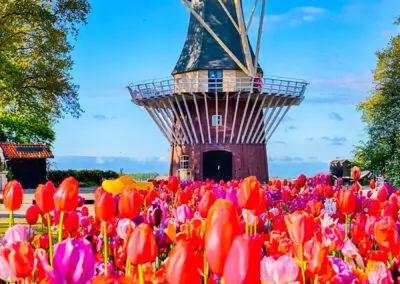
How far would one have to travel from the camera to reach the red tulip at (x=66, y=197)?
2.73 meters

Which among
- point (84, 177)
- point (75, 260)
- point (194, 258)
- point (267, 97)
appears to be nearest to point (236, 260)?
point (194, 258)

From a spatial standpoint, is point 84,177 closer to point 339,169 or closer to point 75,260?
point 339,169

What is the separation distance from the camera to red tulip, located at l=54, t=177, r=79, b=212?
2.73m

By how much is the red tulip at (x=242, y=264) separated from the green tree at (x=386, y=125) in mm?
26263

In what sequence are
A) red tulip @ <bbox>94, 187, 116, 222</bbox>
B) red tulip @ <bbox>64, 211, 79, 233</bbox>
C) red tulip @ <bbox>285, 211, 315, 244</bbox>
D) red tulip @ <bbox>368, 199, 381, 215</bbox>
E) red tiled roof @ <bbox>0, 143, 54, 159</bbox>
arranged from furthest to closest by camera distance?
red tiled roof @ <bbox>0, 143, 54, 159</bbox> → red tulip @ <bbox>368, 199, 381, 215</bbox> → red tulip @ <bbox>64, 211, 79, 233</bbox> → red tulip @ <bbox>94, 187, 116, 222</bbox> → red tulip @ <bbox>285, 211, 315, 244</bbox>

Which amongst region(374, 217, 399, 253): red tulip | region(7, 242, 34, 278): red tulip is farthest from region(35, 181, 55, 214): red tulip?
region(374, 217, 399, 253): red tulip

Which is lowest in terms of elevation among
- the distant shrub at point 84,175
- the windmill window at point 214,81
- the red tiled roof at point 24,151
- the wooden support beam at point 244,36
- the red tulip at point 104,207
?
the distant shrub at point 84,175

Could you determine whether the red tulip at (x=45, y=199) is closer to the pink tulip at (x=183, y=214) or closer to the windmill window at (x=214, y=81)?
the pink tulip at (x=183, y=214)

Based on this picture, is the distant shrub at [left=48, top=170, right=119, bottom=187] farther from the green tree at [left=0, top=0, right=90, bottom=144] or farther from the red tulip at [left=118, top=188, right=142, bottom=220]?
the red tulip at [left=118, top=188, right=142, bottom=220]

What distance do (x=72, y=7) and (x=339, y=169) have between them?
23.9 metres

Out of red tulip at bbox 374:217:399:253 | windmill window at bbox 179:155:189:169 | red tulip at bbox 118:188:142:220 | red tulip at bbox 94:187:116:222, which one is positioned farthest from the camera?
windmill window at bbox 179:155:189:169

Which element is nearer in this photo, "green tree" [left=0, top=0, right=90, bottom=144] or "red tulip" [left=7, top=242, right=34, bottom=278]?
"red tulip" [left=7, top=242, right=34, bottom=278]

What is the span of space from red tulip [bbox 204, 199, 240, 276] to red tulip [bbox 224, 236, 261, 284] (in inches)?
3.4

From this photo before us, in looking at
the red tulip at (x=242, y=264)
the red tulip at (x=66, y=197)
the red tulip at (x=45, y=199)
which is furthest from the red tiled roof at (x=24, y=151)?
the red tulip at (x=242, y=264)
